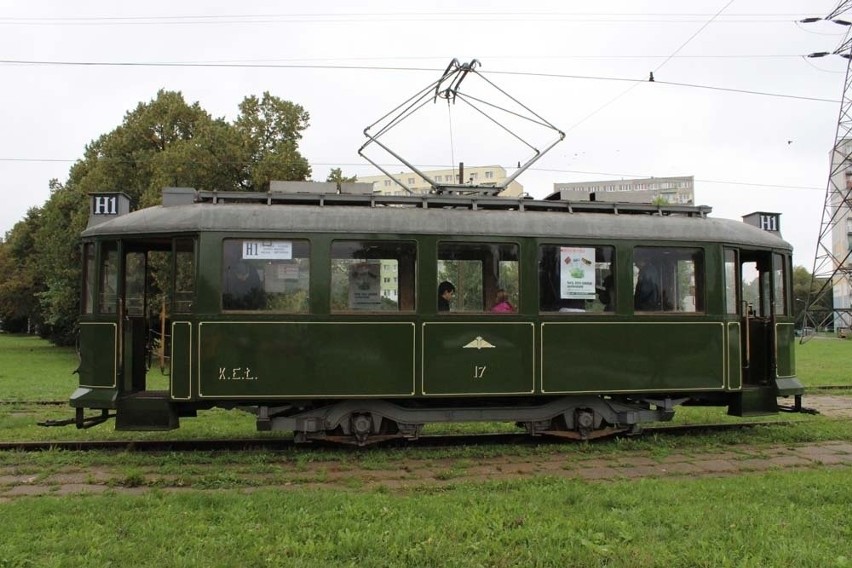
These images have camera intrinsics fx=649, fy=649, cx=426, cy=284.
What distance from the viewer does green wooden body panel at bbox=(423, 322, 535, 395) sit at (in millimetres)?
7910

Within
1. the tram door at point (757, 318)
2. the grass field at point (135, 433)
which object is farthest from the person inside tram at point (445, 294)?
the tram door at point (757, 318)

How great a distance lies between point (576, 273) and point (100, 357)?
599cm

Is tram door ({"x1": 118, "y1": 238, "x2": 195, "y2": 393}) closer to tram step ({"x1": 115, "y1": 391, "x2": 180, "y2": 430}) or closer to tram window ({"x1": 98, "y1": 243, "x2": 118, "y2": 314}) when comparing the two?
tram window ({"x1": 98, "y1": 243, "x2": 118, "y2": 314})

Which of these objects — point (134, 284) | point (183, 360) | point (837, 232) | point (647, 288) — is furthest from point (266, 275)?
point (837, 232)

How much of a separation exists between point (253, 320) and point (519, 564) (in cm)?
450

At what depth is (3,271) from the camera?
4662 cm

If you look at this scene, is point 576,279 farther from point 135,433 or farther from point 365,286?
point 135,433

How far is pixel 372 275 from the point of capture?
7.96 m

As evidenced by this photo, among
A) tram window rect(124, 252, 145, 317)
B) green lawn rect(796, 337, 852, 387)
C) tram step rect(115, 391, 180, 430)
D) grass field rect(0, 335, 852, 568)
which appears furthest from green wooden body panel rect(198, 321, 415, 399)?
green lawn rect(796, 337, 852, 387)

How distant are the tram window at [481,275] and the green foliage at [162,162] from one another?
16.4m

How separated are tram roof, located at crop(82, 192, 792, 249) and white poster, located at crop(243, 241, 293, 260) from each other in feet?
0.51

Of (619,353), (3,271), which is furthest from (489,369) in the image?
(3,271)

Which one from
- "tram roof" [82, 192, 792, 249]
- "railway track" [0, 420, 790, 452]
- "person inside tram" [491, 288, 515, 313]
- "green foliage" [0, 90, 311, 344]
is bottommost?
"railway track" [0, 420, 790, 452]

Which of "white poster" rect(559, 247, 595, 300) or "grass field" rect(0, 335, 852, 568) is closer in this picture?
"grass field" rect(0, 335, 852, 568)
